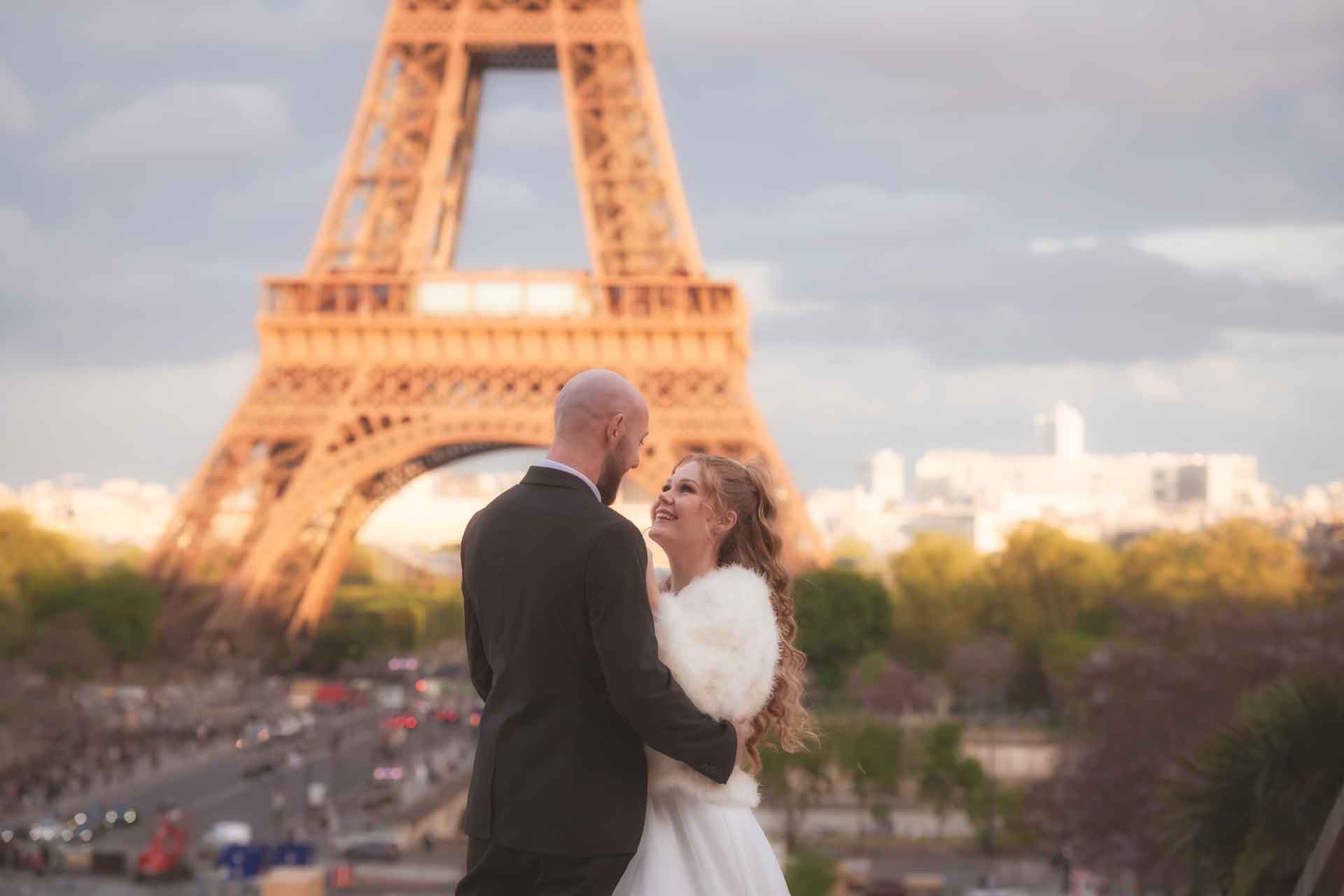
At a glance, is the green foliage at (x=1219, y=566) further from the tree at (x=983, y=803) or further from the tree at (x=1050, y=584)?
the tree at (x=983, y=803)

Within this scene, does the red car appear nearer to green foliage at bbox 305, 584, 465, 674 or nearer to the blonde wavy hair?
green foliage at bbox 305, 584, 465, 674

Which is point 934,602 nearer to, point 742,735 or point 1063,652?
point 1063,652

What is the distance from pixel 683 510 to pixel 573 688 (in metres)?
0.67

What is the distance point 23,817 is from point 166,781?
7.42m

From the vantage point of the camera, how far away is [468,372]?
4550 centimetres

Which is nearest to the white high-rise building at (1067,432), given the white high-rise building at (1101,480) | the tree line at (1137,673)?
the white high-rise building at (1101,480)

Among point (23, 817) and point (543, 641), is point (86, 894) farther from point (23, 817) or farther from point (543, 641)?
point (543, 641)

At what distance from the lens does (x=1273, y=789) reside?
315 inches

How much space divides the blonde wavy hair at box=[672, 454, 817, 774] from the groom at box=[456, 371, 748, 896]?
23 centimetres

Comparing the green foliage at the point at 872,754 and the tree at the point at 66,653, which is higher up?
the tree at the point at 66,653

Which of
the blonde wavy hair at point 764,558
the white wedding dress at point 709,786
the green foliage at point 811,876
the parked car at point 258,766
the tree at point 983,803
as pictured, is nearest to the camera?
the white wedding dress at point 709,786

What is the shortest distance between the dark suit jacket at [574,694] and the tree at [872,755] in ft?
106

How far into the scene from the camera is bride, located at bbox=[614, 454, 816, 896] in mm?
5305

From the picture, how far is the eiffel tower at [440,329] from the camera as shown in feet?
142
